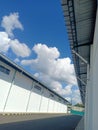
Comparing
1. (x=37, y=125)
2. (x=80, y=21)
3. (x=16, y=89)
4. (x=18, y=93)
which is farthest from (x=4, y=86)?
(x=80, y=21)

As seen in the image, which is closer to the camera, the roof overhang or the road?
the roof overhang

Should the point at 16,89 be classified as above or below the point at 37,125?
above

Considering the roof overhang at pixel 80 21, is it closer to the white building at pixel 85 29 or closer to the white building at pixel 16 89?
the white building at pixel 85 29

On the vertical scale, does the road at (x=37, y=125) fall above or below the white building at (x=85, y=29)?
Answer: below

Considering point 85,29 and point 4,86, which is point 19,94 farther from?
point 85,29

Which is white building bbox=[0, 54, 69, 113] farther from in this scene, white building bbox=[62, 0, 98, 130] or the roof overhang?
white building bbox=[62, 0, 98, 130]

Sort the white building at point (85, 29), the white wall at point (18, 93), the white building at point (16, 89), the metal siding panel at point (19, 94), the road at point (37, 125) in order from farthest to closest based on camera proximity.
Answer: the metal siding panel at point (19, 94) → the white wall at point (18, 93) → the white building at point (16, 89) → the road at point (37, 125) → the white building at point (85, 29)

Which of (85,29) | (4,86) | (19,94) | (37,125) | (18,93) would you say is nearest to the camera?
(85,29)

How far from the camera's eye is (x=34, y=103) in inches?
943

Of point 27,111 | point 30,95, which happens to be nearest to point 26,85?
point 30,95

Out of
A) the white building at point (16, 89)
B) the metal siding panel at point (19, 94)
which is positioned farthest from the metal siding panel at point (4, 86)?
the metal siding panel at point (19, 94)

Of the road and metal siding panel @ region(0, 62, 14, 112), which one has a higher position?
metal siding panel @ region(0, 62, 14, 112)

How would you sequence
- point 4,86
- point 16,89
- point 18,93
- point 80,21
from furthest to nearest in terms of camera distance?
point 18,93 → point 16,89 → point 4,86 → point 80,21

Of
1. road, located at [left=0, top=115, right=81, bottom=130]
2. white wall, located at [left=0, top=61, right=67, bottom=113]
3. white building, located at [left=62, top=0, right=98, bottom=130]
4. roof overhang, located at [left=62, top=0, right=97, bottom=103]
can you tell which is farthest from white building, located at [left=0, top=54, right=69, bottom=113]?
white building, located at [left=62, top=0, right=98, bottom=130]
